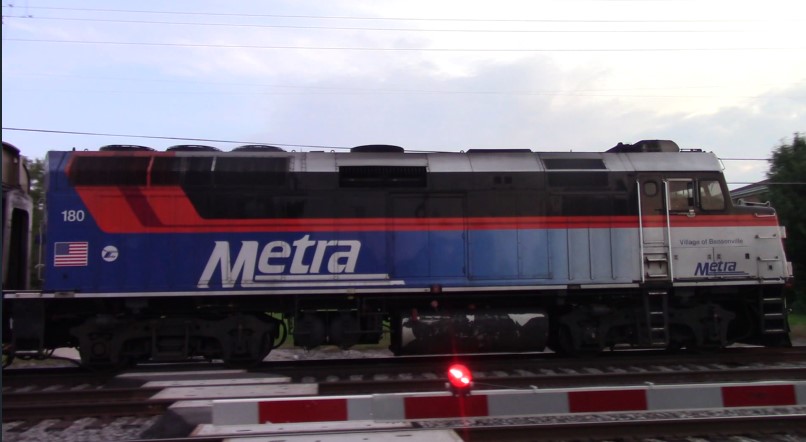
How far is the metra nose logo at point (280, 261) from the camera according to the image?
9820mm

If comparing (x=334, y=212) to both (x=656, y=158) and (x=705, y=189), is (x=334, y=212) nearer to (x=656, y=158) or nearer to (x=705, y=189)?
(x=656, y=158)

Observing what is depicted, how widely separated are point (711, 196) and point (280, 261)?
7546 mm

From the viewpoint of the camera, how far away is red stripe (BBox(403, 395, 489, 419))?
618 cm

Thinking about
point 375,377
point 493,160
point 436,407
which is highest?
point 493,160

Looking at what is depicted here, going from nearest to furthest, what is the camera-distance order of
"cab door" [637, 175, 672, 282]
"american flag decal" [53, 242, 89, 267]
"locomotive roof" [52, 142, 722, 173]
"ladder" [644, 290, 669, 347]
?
"american flag decal" [53, 242, 89, 267] → "locomotive roof" [52, 142, 722, 173] → "ladder" [644, 290, 669, 347] → "cab door" [637, 175, 672, 282]

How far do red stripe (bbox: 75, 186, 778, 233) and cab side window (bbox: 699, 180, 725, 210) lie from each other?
2283 millimetres

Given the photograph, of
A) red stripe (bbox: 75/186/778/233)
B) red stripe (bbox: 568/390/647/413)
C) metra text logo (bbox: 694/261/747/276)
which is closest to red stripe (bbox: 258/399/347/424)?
red stripe (bbox: 568/390/647/413)

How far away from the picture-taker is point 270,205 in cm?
1001

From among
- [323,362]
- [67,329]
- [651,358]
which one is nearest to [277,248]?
[323,362]

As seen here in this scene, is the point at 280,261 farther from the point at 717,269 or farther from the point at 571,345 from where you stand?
the point at 717,269

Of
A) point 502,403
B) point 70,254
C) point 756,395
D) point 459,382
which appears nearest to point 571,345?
point 756,395

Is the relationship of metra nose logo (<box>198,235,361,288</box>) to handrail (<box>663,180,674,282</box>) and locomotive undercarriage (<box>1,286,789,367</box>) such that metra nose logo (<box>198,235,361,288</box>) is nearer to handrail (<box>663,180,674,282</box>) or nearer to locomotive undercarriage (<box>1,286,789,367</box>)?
locomotive undercarriage (<box>1,286,789,367</box>)

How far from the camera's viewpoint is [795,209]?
24.8 meters

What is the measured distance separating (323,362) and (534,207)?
187 inches
